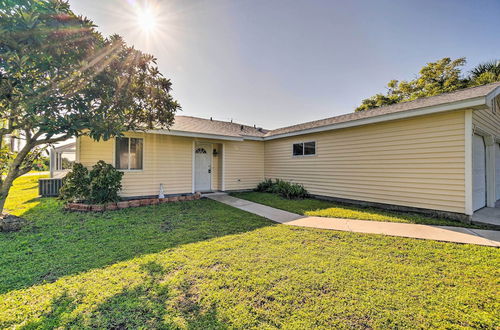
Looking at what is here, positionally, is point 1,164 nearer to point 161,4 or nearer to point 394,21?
point 161,4

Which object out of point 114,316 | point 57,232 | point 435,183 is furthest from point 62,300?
point 435,183

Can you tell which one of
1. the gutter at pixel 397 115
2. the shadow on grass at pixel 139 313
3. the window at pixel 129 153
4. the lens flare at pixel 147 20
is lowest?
the shadow on grass at pixel 139 313

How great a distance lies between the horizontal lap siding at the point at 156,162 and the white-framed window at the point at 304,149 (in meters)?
4.93

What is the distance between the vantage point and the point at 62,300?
2191mm

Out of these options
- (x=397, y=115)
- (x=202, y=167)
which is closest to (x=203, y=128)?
(x=202, y=167)

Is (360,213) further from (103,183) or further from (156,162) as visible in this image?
(103,183)

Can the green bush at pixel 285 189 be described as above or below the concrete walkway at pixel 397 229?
above

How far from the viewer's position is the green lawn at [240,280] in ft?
6.40

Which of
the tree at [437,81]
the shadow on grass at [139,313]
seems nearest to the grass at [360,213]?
the shadow on grass at [139,313]

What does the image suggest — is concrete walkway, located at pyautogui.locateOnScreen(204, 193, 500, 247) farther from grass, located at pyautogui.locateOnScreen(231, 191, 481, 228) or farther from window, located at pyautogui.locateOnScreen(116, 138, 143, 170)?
window, located at pyautogui.locateOnScreen(116, 138, 143, 170)

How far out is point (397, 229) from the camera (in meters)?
4.55

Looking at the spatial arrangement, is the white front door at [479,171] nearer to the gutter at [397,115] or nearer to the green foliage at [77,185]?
the gutter at [397,115]

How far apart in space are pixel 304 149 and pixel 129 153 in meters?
7.36

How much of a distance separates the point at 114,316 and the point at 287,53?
33.7 ft
